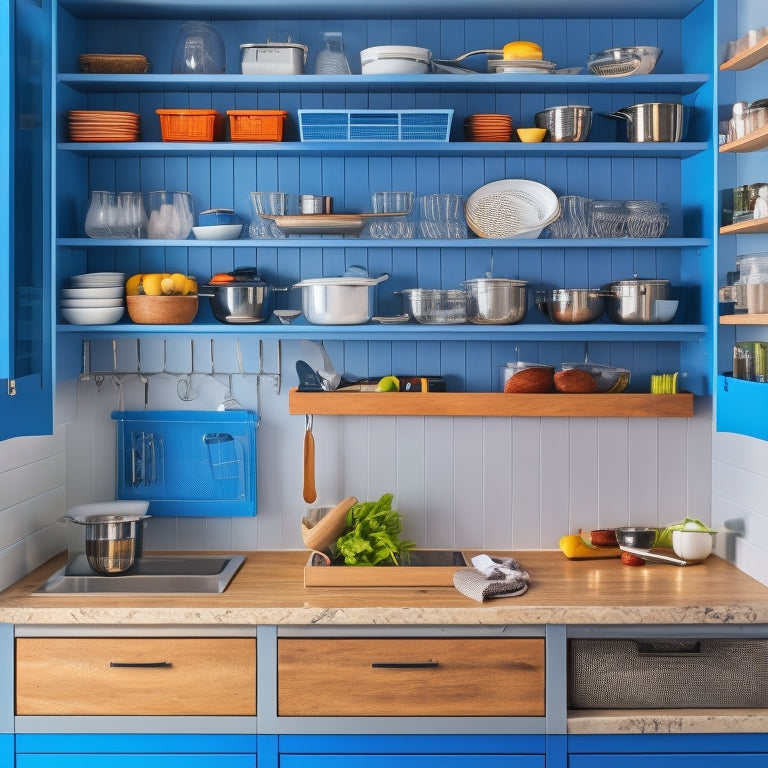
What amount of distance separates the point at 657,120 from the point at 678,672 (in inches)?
65.2

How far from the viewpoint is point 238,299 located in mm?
2951

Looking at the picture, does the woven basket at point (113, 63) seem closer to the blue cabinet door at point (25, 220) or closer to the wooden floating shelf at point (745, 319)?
the blue cabinet door at point (25, 220)

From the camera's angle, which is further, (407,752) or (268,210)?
(268,210)

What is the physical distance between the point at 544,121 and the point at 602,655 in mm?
1631

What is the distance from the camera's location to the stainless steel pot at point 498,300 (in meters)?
2.90

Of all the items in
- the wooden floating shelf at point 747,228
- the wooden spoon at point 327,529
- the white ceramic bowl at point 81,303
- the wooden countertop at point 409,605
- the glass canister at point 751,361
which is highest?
the wooden floating shelf at point 747,228

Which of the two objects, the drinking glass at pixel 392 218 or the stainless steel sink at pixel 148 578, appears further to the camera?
the drinking glass at pixel 392 218

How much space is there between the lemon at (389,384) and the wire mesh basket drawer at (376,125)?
76 cm

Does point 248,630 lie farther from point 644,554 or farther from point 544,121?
point 544,121

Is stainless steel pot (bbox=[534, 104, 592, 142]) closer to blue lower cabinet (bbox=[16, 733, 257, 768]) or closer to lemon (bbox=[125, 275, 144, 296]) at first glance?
lemon (bbox=[125, 275, 144, 296])

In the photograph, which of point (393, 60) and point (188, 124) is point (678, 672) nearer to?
point (393, 60)

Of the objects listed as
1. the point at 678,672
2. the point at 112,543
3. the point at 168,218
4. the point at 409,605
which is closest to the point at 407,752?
the point at 409,605

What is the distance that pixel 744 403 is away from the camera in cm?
239

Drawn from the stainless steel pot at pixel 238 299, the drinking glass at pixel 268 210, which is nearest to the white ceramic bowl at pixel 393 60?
the drinking glass at pixel 268 210
